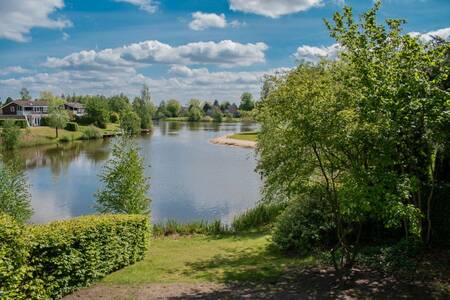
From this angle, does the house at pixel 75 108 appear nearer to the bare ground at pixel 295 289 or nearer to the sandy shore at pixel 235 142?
the sandy shore at pixel 235 142

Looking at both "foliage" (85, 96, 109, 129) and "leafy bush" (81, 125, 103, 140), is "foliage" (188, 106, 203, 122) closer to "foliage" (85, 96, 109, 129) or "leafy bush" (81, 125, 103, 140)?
"foliage" (85, 96, 109, 129)

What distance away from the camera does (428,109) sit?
759 centimetres

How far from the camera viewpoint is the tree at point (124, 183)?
1750 cm

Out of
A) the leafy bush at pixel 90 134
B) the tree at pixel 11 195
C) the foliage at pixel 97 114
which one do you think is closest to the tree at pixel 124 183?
the tree at pixel 11 195

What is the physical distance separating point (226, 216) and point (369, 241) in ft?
42.9

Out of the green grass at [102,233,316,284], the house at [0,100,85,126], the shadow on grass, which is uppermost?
the house at [0,100,85,126]

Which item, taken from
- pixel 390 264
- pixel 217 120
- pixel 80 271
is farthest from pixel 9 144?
pixel 217 120

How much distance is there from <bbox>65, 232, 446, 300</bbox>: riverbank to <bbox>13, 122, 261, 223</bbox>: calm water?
434 inches

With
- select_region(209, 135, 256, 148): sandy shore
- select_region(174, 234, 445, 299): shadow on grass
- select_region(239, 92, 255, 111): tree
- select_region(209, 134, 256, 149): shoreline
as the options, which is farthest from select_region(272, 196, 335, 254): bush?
select_region(239, 92, 255, 111): tree

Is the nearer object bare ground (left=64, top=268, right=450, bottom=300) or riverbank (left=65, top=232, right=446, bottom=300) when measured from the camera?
bare ground (left=64, top=268, right=450, bottom=300)

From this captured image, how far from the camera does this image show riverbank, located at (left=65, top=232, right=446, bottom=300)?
29.9ft

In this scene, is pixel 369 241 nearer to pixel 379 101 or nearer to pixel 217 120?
pixel 379 101

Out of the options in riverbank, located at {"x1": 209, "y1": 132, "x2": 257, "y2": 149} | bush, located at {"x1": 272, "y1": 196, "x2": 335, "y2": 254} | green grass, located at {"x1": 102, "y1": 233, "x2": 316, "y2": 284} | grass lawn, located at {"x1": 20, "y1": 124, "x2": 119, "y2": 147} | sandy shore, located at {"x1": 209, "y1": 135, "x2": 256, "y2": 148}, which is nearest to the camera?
green grass, located at {"x1": 102, "y1": 233, "x2": 316, "y2": 284}

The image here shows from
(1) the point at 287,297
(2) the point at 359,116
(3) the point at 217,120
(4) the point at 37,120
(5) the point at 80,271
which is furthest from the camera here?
(3) the point at 217,120
